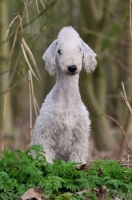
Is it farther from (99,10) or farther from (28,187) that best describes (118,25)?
(28,187)

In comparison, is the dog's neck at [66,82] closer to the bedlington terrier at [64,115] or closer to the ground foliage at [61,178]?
the bedlington terrier at [64,115]

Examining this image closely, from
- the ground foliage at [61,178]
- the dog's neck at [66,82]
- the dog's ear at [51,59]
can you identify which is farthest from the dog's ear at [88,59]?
the ground foliage at [61,178]

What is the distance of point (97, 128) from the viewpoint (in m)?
11.7

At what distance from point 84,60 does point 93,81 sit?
7429 millimetres

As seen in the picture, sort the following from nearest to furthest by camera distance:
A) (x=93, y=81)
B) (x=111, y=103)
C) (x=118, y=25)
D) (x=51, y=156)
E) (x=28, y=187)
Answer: (x=28, y=187) < (x=51, y=156) < (x=118, y=25) < (x=93, y=81) < (x=111, y=103)

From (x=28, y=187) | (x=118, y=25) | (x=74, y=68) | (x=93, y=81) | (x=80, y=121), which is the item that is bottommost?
(x=28, y=187)

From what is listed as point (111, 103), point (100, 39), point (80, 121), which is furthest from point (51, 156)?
point (111, 103)

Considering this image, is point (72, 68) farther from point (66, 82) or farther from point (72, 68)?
point (66, 82)

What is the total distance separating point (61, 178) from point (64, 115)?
26.9 inches

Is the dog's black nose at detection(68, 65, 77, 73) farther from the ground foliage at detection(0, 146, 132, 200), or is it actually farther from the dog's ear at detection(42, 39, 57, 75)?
the ground foliage at detection(0, 146, 132, 200)

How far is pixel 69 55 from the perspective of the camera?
471 centimetres

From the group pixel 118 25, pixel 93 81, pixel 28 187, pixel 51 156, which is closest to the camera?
pixel 28 187

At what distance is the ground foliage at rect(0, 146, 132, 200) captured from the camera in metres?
4.34

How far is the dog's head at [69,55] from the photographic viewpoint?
467cm
